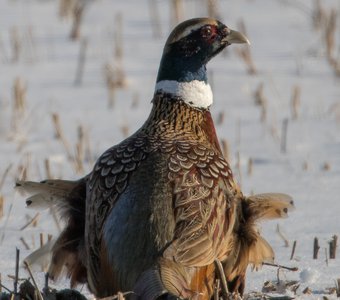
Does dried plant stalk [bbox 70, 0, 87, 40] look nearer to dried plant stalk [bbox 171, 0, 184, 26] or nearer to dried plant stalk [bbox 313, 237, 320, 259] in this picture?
dried plant stalk [bbox 171, 0, 184, 26]

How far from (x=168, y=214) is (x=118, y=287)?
391mm

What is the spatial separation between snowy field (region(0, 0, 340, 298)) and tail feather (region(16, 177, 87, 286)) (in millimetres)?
297

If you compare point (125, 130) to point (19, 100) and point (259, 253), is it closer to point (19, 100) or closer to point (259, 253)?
point (19, 100)

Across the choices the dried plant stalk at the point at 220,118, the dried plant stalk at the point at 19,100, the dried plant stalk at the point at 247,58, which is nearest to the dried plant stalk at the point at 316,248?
the dried plant stalk at the point at 220,118

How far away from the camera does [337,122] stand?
976cm

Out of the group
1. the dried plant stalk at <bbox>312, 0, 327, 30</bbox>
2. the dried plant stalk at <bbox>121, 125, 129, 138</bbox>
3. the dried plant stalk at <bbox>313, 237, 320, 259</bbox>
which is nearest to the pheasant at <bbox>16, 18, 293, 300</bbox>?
the dried plant stalk at <bbox>313, 237, 320, 259</bbox>

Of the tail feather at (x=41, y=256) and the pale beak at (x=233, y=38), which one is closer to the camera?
the tail feather at (x=41, y=256)

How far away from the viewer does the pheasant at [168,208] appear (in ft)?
15.8

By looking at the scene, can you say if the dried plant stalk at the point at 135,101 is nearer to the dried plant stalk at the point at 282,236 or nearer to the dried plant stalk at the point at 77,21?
the dried plant stalk at the point at 77,21

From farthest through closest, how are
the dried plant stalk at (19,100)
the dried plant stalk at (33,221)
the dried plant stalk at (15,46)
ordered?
the dried plant stalk at (15,46)
the dried plant stalk at (19,100)
the dried plant stalk at (33,221)

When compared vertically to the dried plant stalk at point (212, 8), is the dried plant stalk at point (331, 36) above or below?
below

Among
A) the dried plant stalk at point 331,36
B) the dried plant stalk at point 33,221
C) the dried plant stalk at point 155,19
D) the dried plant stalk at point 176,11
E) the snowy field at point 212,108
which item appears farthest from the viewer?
the dried plant stalk at point 155,19

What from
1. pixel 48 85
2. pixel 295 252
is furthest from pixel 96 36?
pixel 295 252

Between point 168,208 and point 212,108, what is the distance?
18.7 ft
